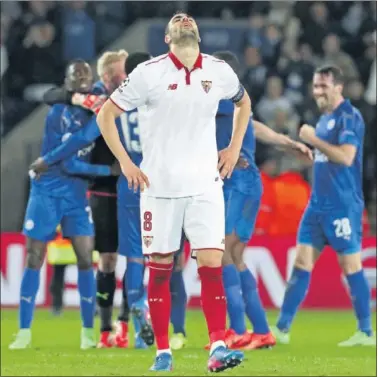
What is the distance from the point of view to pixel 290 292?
39.7 ft

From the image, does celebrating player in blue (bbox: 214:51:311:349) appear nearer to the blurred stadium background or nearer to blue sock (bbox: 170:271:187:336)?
blue sock (bbox: 170:271:187:336)

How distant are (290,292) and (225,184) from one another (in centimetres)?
136

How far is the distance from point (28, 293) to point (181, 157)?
3286 mm

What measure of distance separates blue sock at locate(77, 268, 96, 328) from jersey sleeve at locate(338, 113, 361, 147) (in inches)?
94.3

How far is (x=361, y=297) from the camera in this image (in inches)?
476

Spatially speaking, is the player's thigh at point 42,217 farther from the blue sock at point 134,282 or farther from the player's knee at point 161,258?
the player's knee at point 161,258

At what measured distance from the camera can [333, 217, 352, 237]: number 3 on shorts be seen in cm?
1200

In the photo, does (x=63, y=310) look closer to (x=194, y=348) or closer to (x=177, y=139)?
(x=194, y=348)

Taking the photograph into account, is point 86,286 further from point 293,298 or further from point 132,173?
point 132,173

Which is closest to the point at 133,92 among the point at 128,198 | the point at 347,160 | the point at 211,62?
the point at 211,62

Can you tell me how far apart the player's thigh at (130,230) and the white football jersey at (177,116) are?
2.25 meters

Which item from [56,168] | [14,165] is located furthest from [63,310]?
[56,168]

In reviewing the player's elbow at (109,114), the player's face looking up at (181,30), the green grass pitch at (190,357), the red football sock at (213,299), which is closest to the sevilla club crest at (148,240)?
the red football sock at (213,299)

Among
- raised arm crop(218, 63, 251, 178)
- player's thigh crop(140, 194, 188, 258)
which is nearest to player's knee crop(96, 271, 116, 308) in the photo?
player's thigh crop(140, 194, 188, 258)
